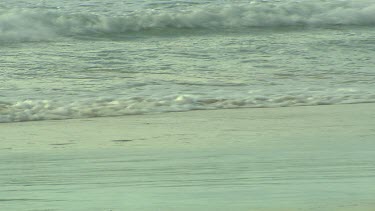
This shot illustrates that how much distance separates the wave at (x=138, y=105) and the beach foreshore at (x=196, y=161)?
0.14 m

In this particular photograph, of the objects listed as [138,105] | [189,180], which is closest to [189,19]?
[138,105]

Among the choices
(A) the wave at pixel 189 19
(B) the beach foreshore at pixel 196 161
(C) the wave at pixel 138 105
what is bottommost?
(A) the wave at pixel 189 19

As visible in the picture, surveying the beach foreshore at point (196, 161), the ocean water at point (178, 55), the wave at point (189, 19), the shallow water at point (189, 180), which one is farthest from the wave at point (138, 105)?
→ the wave at point (189, 19)

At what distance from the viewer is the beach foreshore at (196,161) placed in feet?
9.95

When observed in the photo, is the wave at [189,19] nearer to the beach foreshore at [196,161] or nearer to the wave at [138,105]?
the wave at [138,105]

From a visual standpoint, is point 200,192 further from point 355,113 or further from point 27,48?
point 27,48

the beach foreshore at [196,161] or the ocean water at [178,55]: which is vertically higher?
the beach foreshore at [196,161]

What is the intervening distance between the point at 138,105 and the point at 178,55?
2.44 meters

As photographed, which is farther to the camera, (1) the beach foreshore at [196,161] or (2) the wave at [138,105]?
(2) the wave at [138,105]

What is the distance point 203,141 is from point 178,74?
90.4 inches

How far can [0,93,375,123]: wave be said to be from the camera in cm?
505

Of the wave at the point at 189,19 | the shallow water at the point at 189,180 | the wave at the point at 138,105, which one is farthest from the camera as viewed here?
the wave at the point at 189,19

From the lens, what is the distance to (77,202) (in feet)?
9.86

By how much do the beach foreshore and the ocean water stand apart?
0.41m
